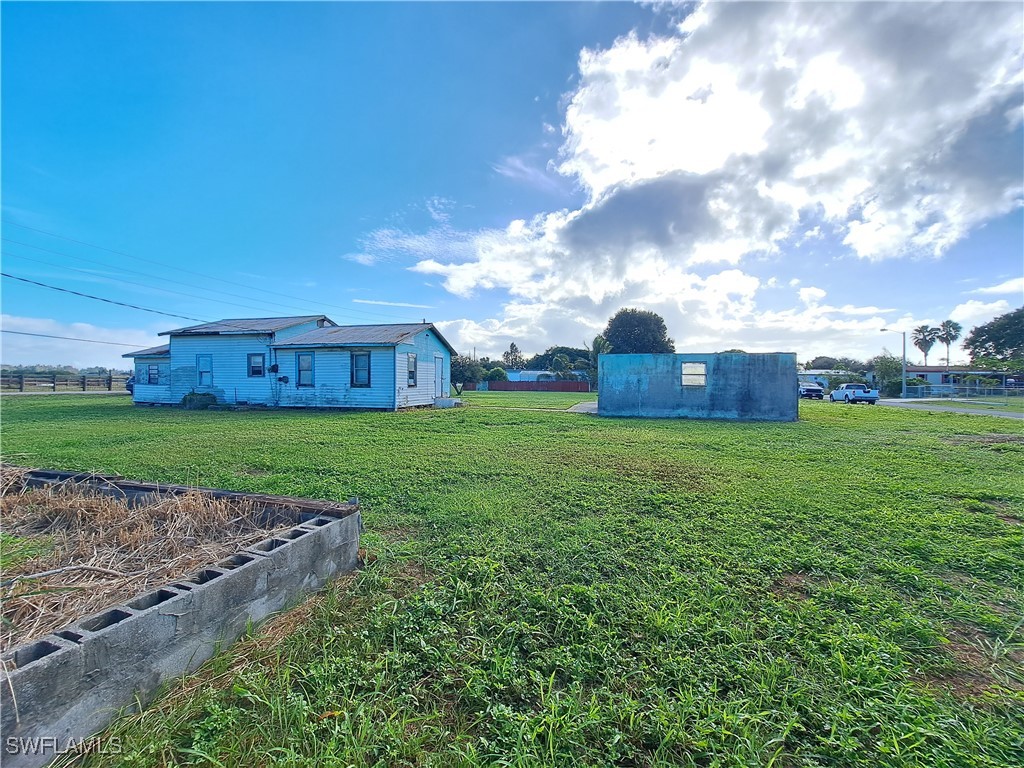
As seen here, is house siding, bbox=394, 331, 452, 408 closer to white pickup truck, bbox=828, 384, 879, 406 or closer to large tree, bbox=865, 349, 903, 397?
white pickup truck, bbox=828, 384, 879, 406

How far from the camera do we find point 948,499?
486cm

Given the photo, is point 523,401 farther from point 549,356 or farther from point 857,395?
point 549,356

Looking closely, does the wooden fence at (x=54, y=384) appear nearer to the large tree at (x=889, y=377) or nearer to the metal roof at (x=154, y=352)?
the metal roof at (x=154, y=352)

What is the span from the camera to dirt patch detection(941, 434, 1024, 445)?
895 cm

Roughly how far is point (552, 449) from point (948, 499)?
517 cm

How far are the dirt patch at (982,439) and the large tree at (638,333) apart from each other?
3310 cm

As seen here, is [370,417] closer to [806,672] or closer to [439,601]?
[439,601]

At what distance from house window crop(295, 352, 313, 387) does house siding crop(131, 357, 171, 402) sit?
6.27m

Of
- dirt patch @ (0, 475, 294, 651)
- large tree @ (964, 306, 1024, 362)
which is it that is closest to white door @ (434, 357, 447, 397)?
dirt patch @ (0, 475, 294, 651)

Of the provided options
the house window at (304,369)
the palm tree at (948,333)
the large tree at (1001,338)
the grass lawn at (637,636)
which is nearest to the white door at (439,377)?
the house window at (304,369)

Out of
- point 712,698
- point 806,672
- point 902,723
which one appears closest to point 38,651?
point 712,698

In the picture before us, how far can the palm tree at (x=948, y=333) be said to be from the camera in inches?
2269

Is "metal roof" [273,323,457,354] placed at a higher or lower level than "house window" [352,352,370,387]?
higher

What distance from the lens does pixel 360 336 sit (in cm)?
1689
